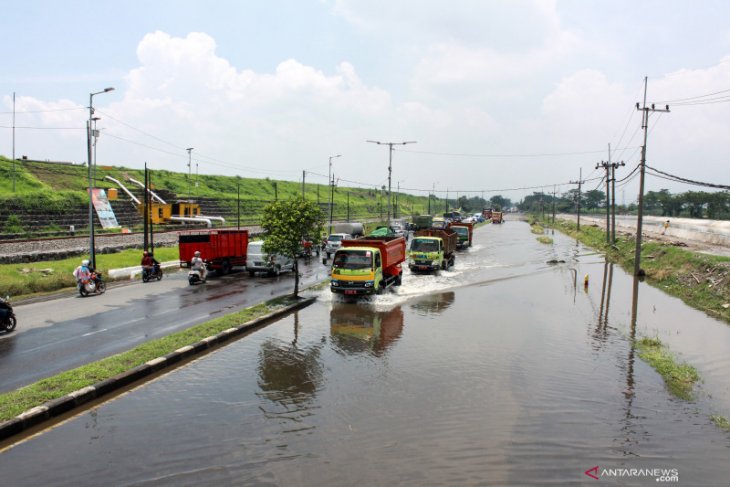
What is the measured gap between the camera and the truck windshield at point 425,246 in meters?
30.0

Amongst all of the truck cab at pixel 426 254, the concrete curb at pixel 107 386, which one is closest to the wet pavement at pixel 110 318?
the concrete curb at pixel 107 386

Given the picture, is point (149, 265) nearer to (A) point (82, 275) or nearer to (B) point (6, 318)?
(A) point (82, 275)

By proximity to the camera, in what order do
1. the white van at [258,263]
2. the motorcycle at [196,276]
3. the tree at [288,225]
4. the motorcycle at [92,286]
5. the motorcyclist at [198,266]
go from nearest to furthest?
the tree at [288,225] → the motorcycle at [92,286] → the motorcycle at [196,276] → the motorcyclist at [198,266] → the white van at [258,263]

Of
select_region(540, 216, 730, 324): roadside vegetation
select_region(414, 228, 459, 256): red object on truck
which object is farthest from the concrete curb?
select_region(414, 228, 459, 256): red object on truck

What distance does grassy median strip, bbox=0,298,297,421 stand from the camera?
874cm

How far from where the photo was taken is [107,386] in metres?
9.85

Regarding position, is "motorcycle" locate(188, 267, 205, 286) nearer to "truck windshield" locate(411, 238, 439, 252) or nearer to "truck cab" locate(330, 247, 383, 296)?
"truck cab" locate(330, 247, 383, 296)

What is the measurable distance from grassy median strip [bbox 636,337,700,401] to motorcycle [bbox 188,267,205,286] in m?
19.1

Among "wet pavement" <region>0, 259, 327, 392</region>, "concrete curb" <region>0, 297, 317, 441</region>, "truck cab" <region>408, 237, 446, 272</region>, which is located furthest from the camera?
"truck cab" <region>408, 237, 446, 272</region>

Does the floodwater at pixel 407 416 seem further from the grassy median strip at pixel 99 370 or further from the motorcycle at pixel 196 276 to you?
the motorcycle at pixel 196 276

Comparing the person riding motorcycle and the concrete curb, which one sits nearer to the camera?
the concrete curb

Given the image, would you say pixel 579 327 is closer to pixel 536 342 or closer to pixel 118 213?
pixel 536 342

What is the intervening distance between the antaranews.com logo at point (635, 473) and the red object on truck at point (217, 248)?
23474 millimetres

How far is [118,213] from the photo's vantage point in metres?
51.3
